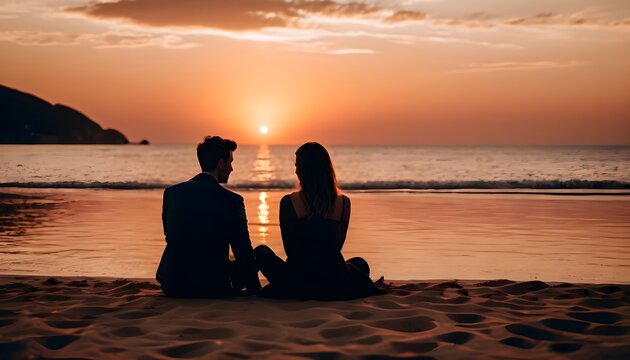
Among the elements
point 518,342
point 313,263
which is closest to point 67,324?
point 313,263

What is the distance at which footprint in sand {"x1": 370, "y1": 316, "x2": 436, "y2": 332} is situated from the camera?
509 centimetres

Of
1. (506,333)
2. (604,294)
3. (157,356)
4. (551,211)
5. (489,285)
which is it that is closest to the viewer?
(157,356)

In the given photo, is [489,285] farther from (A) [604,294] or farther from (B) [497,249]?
(B) [497,249]

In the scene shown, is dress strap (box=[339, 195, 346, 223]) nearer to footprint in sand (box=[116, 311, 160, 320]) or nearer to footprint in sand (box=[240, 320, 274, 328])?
footprint in sand (box=[240, 320, 274, 328])

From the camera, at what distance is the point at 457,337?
477cm

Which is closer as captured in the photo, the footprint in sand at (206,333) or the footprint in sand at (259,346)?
the footprint in sand at (259,346)

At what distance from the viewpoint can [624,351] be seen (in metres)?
4.41

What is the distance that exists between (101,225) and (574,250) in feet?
28.7

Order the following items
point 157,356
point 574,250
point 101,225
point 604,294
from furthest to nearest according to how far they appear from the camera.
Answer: point 101,225
point 574,250
point 604,294
point 157,356

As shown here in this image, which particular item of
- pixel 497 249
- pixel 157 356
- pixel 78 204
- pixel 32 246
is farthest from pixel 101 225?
pixel 157 356

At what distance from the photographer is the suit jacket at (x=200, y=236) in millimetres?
6105

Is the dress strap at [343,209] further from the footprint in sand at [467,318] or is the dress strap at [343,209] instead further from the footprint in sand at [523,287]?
the footprint in sand at [523,287]

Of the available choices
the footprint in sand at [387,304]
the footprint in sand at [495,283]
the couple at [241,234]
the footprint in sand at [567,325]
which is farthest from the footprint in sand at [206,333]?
the footprint in sand at [495,283]

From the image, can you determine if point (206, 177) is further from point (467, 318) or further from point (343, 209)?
point (467, 318)
